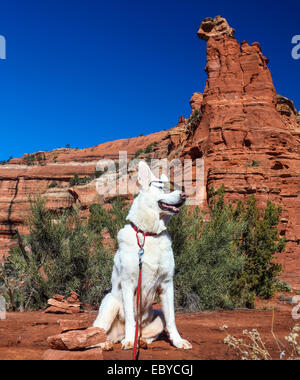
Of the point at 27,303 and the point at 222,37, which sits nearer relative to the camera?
the point at 27,303

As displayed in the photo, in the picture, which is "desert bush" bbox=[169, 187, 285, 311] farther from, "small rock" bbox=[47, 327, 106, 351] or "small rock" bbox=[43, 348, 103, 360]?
"small rock" bbox=[43, 348, 103, 360]

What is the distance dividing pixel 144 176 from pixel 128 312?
143cm

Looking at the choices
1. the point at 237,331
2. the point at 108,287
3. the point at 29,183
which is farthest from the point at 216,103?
the point at 29,183

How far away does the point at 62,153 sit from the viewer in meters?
88.6

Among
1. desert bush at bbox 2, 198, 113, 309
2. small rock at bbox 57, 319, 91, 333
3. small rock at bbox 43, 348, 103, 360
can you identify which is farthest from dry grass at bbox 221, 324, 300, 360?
desert bush at bbox 2, 198, 113, 309

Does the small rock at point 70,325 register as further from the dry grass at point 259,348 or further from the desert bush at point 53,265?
the desert bush at point 53,265

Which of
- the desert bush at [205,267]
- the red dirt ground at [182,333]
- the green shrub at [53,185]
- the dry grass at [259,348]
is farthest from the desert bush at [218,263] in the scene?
the green shrub at [53,185]

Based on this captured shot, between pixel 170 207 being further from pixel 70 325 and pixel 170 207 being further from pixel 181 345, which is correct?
pixel 70 325

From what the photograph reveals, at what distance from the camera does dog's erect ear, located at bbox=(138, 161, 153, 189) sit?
352 centimetres

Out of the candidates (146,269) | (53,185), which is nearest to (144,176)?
(146,269)

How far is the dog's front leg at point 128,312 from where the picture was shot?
3219 millimetres

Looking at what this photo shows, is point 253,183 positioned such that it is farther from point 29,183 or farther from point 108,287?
point 29,183

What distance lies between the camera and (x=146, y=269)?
10.7ft
